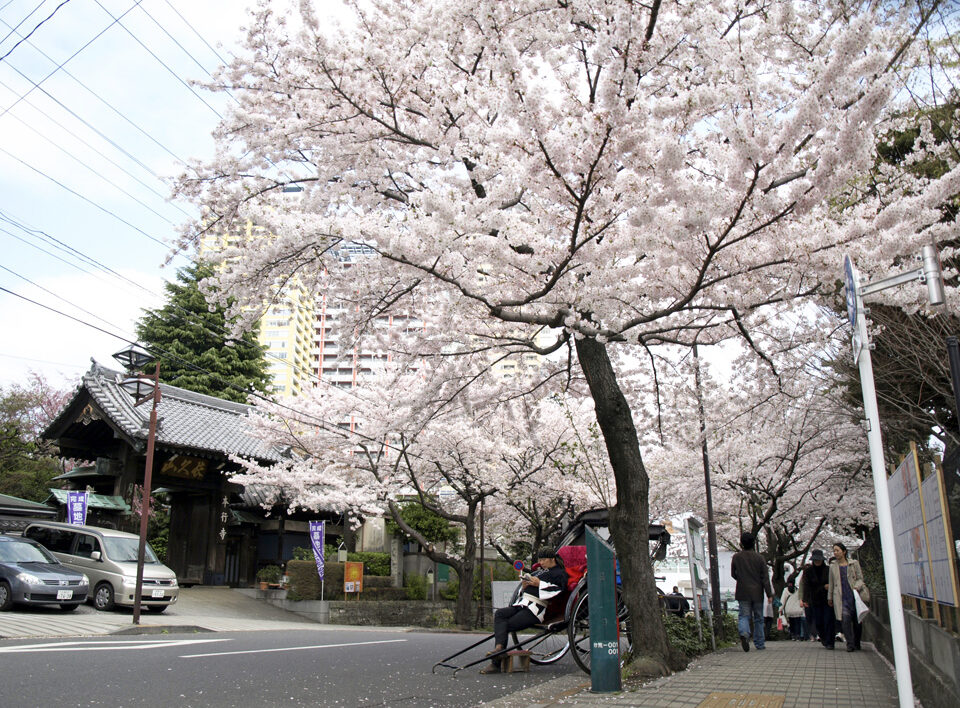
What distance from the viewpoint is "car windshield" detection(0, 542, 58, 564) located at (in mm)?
12914

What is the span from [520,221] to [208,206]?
4.62 metres

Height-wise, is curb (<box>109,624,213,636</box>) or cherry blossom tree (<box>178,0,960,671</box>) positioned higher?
cherry blossom tree (<box>178,0,960,671</box>)

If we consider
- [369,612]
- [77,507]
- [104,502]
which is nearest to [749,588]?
[369,612]

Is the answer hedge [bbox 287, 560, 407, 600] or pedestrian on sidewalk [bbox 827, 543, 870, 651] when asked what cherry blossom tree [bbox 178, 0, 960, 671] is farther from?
hedge [bbox 287, 560, 407, 600]

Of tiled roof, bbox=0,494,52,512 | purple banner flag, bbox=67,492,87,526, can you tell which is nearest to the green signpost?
purple banner flag, bbox=67,492,87,526

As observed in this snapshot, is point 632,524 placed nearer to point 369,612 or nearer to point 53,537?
point 53,537

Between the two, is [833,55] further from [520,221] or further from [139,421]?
[139,421]

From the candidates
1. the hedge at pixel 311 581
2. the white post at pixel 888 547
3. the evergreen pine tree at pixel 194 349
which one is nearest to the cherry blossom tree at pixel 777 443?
the white post at pixel 888 547

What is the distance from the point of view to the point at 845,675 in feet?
21.5

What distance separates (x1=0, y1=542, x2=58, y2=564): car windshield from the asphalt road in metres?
5.23

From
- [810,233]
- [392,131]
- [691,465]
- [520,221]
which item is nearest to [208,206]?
[392,131]

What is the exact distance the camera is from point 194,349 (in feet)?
108

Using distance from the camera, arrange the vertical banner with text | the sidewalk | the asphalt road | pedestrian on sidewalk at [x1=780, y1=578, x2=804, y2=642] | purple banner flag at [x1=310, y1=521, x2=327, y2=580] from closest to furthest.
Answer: the sidewalk
the asphalt road
pedestrian on sidewalk at [x1=780, y1=578, x2=804, y2=642]
purple banner flag at [x1=310, y1=521, x2=327, y2=580]
the vertical banner with text

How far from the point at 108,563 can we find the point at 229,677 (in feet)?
34.3
